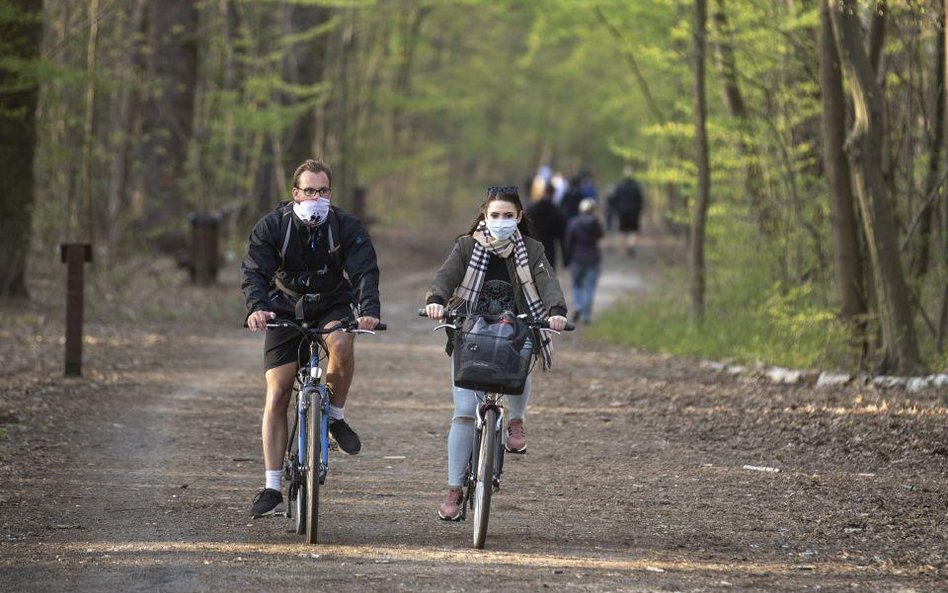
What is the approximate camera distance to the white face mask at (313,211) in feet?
24.2

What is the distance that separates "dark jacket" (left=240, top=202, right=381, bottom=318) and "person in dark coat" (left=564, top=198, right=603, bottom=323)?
1302 cm

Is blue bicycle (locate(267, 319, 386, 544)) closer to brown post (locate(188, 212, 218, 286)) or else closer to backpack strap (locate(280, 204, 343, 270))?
backpack strap (locate(280, 204, 343, 270))

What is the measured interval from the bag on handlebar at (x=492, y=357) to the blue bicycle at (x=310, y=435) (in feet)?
1.69

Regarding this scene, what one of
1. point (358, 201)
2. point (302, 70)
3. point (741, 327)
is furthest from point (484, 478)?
point (358, 201)

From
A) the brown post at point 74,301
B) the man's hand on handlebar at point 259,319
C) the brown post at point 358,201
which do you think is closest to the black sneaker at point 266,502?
the man's hand on handlebar at point 259,319

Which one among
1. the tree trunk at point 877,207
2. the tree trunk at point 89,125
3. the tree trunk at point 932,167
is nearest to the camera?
the tree trunk at point 877,207

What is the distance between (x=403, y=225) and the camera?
156 feet

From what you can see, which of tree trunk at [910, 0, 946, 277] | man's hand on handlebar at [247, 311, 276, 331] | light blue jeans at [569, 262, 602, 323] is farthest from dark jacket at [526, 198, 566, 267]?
man's hand on handlebar at [247, 311, 276, 331]

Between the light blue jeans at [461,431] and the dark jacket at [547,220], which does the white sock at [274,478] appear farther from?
the dark jacket at [547,220]

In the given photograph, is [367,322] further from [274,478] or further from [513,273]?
[274,478]

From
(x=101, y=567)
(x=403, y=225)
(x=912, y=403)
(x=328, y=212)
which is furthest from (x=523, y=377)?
(x=403, y=225)

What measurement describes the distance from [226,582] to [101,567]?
2.24ft

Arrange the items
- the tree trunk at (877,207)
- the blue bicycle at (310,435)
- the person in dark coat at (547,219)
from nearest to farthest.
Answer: the blue bicycle at (310,435) < the tree trunk at (877,207) < the person in dark coat at (547,219)

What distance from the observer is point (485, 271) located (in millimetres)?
7484
